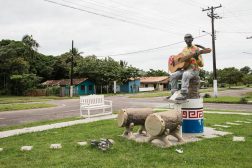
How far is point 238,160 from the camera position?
650 centimetres

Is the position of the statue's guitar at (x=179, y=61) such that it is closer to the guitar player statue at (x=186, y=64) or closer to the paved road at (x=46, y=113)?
the guitar player statue at (x=186, y=64)

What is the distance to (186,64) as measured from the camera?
9680 mm

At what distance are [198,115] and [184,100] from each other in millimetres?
820

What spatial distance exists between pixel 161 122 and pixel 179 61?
110 inches

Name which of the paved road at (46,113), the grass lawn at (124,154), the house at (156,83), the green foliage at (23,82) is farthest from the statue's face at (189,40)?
the house at (156,83)

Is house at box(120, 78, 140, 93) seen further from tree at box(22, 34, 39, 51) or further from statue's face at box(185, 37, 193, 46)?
statue's face at box(185, 37, 193, 46)

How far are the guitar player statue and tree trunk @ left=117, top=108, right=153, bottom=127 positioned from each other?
1.10 m

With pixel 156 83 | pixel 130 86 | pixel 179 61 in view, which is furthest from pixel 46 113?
pixel 156 83

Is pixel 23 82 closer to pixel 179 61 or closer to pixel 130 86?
pixel 130 86

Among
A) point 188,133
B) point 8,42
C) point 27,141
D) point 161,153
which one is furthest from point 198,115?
point 8,42

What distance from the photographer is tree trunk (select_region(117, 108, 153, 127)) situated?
9.22m

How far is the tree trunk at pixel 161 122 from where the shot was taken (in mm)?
7760

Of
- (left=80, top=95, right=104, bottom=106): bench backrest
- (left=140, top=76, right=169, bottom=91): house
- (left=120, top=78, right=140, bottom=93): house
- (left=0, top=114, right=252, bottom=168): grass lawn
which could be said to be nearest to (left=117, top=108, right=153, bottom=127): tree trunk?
(left=0, top=114, right=252, bottom=168): grass lawn

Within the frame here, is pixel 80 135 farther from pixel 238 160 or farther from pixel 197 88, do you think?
pixel 238 160
